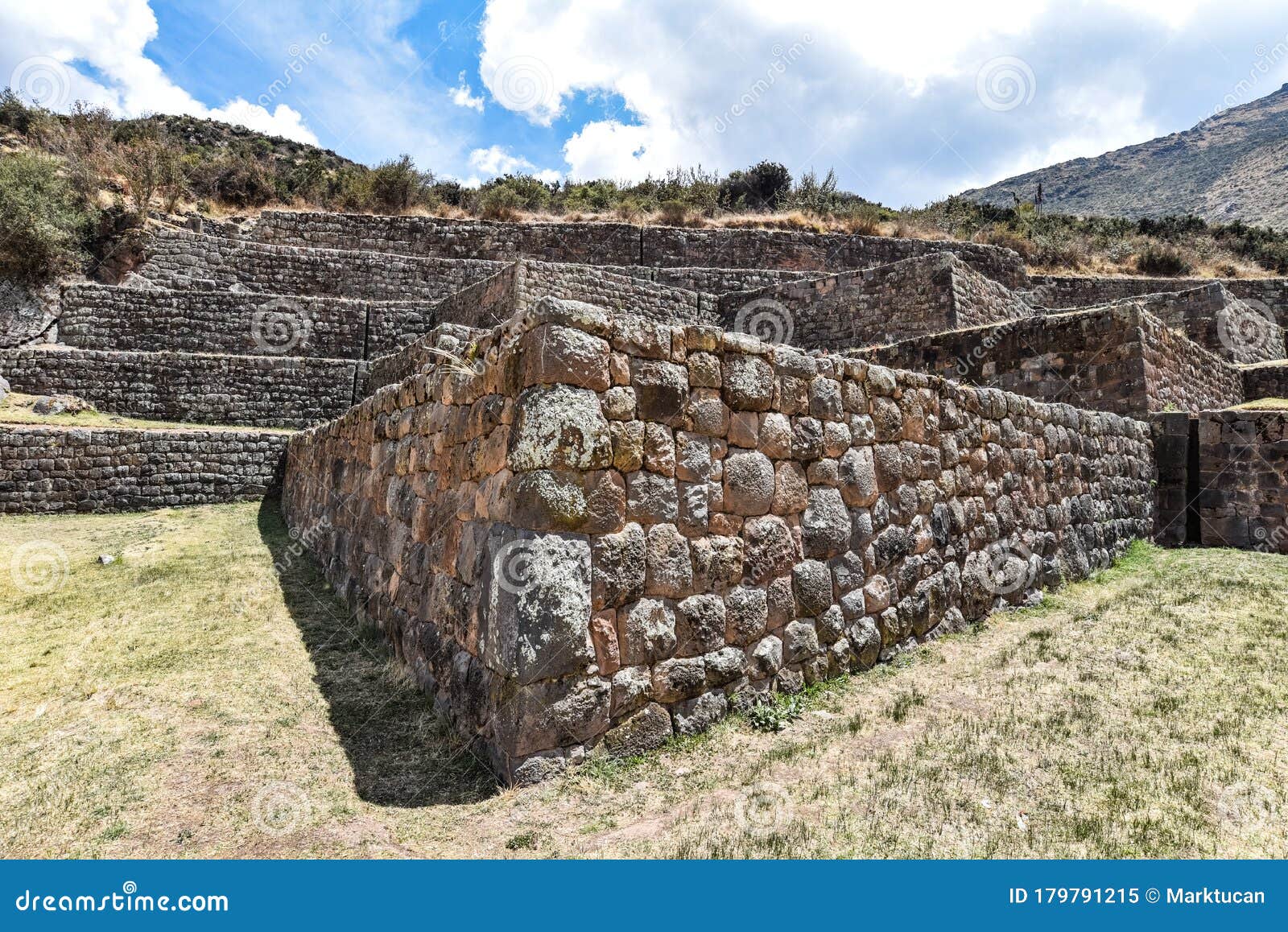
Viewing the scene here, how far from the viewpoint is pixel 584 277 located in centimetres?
1430

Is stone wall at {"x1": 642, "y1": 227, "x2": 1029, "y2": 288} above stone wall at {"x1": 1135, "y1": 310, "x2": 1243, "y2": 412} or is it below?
above

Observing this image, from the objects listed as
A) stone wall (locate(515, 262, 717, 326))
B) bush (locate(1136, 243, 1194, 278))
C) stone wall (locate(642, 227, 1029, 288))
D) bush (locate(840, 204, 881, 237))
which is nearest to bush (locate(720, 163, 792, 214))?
bush (locate(840, 204, 881, 237))

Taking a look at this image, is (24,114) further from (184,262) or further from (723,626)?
(723,626)

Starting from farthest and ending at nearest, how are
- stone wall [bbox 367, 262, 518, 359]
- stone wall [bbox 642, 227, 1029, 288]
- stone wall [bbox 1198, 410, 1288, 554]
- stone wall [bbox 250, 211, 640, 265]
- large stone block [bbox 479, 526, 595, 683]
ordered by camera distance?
stone wall [bbox 642, 227, 1029, 288] → stone wall [bbox 250, 211, 640, 265] → stone wall [bbox 367, 262, 518, 359] → stone wall [bbox 1198, 410, 1288, 554] → large stone block [bbox 479, 526, 595, 683]

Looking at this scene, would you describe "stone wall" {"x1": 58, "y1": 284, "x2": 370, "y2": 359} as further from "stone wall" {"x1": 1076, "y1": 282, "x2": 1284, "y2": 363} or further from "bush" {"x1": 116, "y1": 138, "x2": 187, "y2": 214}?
"stone wall" {"x1": 1076, "y1": 282, "x2": 1284, "y2": 363}

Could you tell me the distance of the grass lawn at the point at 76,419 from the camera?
11484 millimetres

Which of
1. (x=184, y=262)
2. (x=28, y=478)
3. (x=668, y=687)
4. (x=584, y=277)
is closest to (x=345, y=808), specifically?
(x=668, y=687)

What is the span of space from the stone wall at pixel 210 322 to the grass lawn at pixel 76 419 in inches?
86.1

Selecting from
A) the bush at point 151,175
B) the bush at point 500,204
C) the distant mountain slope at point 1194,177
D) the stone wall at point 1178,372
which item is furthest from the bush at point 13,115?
the distant mountain slope at point 1194,177

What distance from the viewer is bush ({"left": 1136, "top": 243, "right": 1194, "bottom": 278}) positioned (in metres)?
24.1

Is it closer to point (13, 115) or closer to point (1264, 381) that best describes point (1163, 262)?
point (1264, 381)

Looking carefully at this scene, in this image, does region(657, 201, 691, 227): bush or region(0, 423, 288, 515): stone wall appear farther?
region(657, 201, 691, 227): bush

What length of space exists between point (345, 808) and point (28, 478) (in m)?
11.3

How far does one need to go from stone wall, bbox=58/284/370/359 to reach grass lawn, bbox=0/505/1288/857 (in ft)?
34.6
